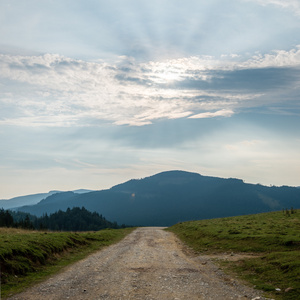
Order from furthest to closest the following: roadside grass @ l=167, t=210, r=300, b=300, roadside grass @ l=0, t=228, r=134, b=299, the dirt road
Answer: roadside grass @ l=0, t=228, r=134, b=299, roadside grass @ l=167, t=210, r=300, b=300, the dirt road

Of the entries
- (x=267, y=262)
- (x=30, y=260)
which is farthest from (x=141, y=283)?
(x=30, y=260)

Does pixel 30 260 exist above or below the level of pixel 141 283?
above

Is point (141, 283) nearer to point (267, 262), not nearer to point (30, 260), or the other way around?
point (267, 262)

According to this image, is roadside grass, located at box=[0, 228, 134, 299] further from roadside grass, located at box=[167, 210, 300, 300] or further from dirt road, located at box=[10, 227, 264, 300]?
roadside grass, located at box=[167, 210, 300, 300]

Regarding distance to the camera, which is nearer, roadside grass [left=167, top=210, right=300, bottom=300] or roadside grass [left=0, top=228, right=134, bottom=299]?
roadside grass [left=167, top=210, right=300, bottom=300]

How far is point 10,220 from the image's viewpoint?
13088 centimetres

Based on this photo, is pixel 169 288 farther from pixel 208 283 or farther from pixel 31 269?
pixel 31 269

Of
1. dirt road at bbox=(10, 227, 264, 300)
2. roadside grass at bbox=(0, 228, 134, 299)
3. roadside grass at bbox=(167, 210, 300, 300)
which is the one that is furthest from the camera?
roadside grass at bbox=(0, 228, 134, 299)

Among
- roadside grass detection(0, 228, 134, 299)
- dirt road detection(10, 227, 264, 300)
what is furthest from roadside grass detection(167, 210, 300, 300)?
roadside grass detection(0, 228, 134, 299)

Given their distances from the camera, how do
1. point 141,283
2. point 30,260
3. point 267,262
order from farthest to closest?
point 30,260
point 267,262
point 141,283

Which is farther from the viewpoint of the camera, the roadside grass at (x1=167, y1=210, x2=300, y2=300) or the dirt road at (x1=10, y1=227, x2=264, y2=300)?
the roadside grass at (x1=167, y1=210, x2=300, y2=300)

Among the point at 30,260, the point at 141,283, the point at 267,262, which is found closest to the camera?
the point at 141,283

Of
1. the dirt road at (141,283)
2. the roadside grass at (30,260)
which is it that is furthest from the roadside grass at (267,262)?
the roadside grass at (30,260)

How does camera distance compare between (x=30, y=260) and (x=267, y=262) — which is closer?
(x=267, y=262)
